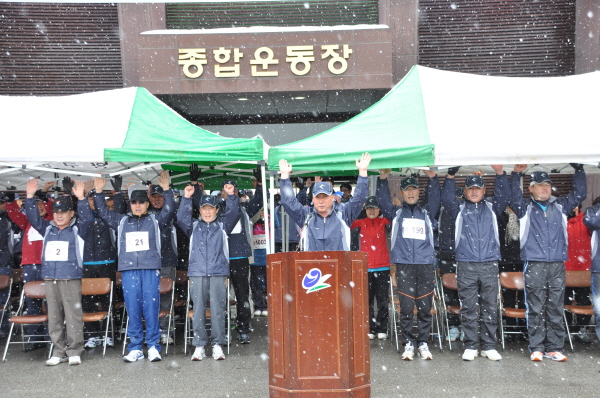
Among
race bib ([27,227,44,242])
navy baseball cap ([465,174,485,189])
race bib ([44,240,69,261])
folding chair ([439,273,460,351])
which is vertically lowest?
folding chair ([439,273,460,351])

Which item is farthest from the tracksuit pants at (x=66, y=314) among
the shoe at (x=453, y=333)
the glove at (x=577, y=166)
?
the glove at (x=577, y=166)

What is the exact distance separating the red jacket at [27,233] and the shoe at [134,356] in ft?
7.36

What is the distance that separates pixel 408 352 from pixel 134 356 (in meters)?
3.38

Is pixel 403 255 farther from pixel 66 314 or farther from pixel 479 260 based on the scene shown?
pixel 66 314

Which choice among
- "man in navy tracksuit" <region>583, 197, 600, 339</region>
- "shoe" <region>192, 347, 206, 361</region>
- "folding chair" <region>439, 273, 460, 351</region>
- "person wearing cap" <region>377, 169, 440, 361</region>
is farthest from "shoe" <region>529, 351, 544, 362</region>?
"shoe" <region>192, 347, 206, 361</region>

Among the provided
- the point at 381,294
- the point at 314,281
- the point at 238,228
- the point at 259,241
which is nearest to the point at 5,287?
the point at 238,228

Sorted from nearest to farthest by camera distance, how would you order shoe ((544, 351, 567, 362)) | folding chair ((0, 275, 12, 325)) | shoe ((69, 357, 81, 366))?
shoe ((544, 351, 567, 362)), shoe ((69, 357, 81, 366)), folding chair ((0, 275, 12, 325))

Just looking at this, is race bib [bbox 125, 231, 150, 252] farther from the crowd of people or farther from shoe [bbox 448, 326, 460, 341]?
shoe [bbox 448, 326, 460, 341]

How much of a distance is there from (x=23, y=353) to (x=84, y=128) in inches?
129

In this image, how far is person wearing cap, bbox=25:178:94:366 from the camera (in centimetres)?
751

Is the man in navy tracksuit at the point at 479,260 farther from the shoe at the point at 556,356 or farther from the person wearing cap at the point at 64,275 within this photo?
the person wearing cap at the point at 64,275

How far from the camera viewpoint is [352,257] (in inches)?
210

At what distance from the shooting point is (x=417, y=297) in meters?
7.43

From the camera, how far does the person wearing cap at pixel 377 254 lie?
27.5 ft
